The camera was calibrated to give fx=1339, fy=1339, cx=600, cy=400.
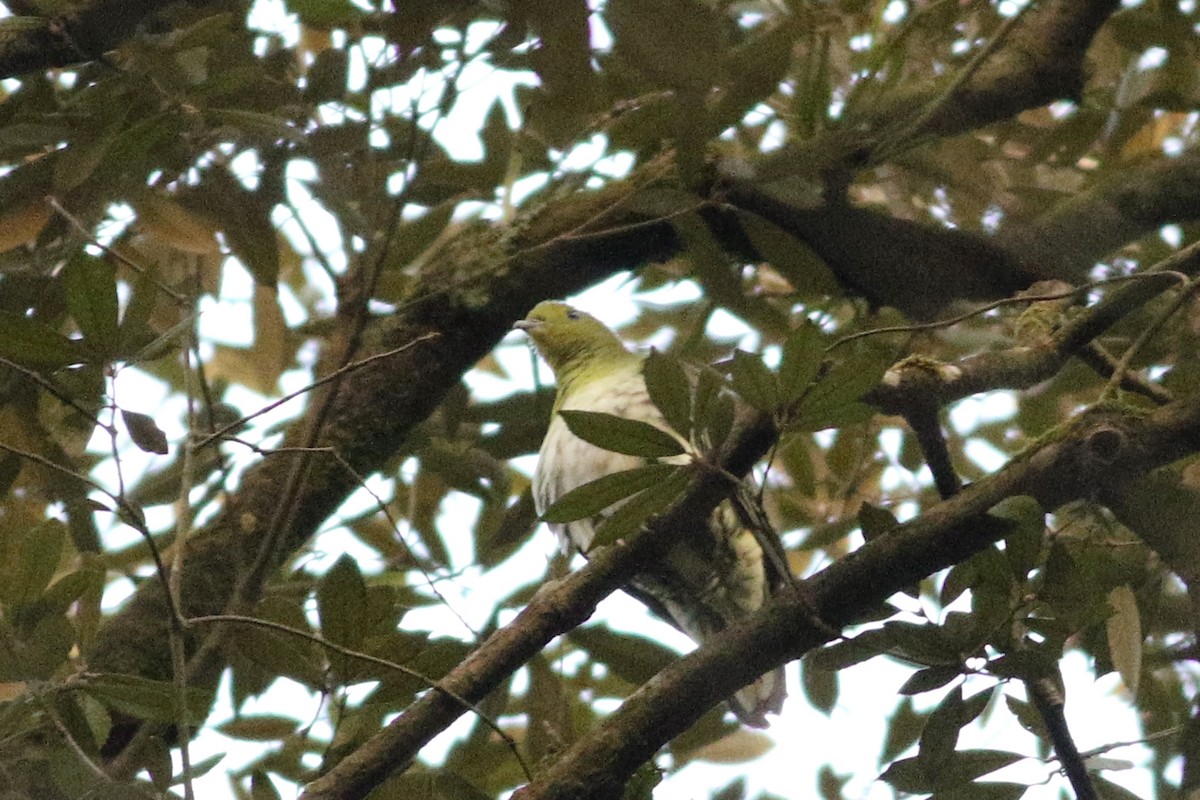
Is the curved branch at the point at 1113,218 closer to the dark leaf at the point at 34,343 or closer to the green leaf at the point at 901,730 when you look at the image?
the green leaf at the point at 901,730

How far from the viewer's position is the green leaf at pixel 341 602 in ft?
5.98

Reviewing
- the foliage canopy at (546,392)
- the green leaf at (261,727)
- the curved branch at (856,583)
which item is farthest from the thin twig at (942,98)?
the green leaf at (261,727)

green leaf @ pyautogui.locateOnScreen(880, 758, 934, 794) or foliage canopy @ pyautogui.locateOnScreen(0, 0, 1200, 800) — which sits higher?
foliage canopy @ pyautogui.locateOnScreen(0, 0, 1200, 800)

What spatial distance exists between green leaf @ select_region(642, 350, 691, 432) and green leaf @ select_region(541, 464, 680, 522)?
0.09m

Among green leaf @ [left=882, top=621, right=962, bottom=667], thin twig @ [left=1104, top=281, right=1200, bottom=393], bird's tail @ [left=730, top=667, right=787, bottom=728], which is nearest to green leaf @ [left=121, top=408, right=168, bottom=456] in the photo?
green leaf @ [left=882, top=621, right=962, bottom=667]

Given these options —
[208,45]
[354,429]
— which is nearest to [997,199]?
[354,429]

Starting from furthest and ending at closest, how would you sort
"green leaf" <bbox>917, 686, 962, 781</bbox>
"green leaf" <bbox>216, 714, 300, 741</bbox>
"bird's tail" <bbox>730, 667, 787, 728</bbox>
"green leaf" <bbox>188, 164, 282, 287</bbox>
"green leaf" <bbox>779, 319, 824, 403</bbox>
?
"bird's tail" <bbox>730, 667, 787, 728</bbox> < "green leaf" <bbox>188, 164, 282, 287</bbox> < "green leaf" <bbox>216, 714, 300, 741</bbox> < "green leaf" <bbox>917, 686, 962, 781</bbox> < "green leaf" <bbox>779, 319, 824, 403</bbox>

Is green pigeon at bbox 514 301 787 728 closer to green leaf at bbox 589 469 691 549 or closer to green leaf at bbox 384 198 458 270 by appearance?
green leaf at bbox 384 198 458 270

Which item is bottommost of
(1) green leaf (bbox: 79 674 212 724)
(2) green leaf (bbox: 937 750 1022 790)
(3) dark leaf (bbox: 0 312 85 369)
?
(1) green leaf (bbox: 79 674 212 724)

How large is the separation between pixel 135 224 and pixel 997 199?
173 cm

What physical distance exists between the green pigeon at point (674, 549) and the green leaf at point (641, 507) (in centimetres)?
89

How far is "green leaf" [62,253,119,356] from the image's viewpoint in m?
1.63

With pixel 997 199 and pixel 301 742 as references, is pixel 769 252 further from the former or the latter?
pixel 301 742

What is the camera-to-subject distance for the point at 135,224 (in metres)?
2.43
